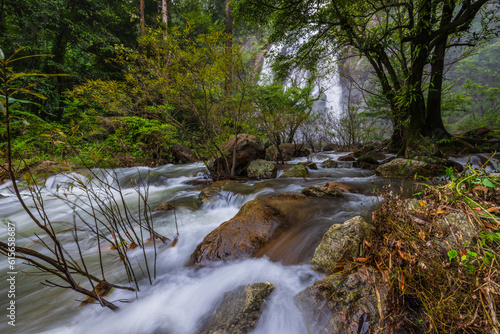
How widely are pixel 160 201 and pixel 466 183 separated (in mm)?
5106

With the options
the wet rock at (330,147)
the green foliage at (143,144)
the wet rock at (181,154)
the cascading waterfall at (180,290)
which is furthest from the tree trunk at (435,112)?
the wet rock at (330,147)

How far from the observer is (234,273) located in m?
2.19

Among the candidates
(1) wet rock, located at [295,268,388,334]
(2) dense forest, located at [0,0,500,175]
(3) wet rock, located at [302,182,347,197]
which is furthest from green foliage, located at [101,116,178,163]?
(1) wet rock, located at [295,268,388,334]

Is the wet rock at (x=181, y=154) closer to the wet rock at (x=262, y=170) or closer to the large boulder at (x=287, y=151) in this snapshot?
the large boulder at (x=287, y=151)

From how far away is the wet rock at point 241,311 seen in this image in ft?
4.92

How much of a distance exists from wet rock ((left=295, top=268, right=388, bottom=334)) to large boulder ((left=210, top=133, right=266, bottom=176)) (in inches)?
200

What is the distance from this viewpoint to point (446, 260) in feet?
4.01

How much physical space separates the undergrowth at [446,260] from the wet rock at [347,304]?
0.08m

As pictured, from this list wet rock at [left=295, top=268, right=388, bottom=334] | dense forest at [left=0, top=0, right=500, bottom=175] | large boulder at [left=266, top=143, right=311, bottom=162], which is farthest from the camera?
large boulder at [left=266, top=143, right=311, bottom=162]

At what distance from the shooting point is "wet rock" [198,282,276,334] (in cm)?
150

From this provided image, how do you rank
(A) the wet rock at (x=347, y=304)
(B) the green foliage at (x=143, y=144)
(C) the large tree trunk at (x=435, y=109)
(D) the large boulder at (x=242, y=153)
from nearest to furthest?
(A) the wet rock at (x=347, y=304) < (C) the large tree trunk at (x=435, y=109) < (D) the large boulder at (x=242, y=153) < (B) the green foliage at (x=143, y=144)

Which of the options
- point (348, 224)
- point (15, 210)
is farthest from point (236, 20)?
point (15, 210)

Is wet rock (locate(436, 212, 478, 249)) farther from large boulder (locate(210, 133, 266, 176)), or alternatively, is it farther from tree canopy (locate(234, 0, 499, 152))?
large boulder (locate(210, 133, 266, 176))

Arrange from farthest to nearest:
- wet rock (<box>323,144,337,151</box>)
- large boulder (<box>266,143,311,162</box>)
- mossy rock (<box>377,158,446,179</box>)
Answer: wet rock (<box>323,144,337,151</box>)
large boulder (<box>266,143,311,162</box>)
mossy rock (<box>377,158,446,179</box>)
